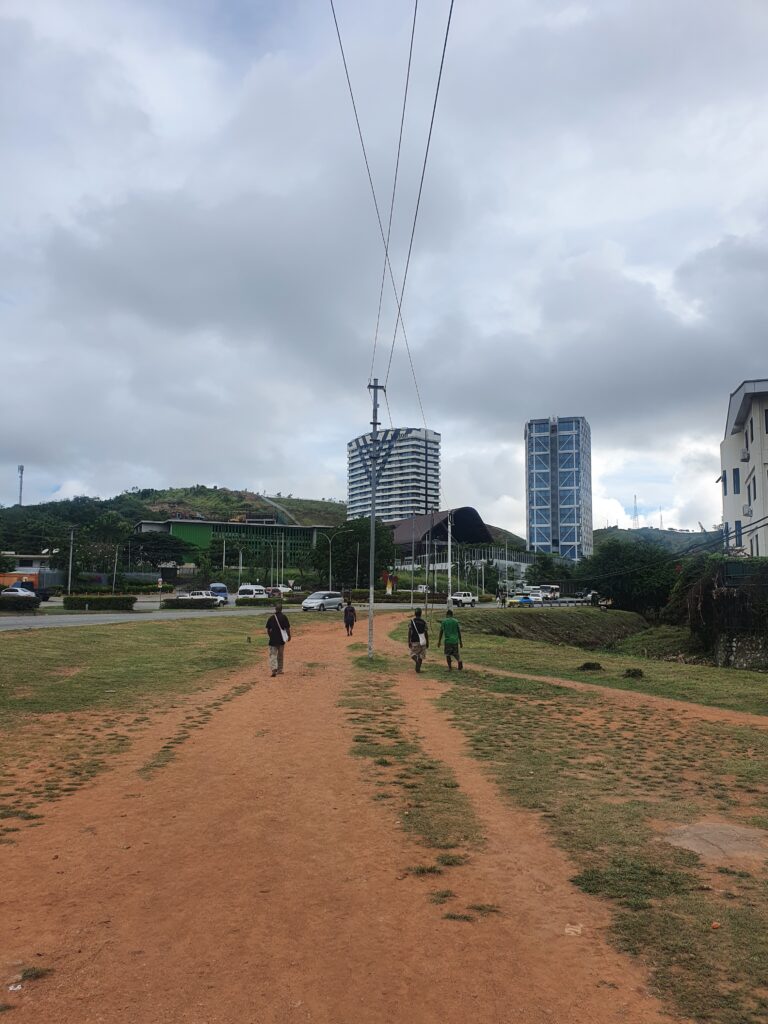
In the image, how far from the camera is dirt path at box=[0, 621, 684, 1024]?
402cm

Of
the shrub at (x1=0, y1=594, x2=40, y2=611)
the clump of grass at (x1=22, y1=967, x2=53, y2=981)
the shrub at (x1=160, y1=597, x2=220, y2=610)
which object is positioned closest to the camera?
the clump of grass at (x1=22, y1=967, x2=53, y2=981)

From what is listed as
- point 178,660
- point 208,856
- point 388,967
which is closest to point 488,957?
point 388,967

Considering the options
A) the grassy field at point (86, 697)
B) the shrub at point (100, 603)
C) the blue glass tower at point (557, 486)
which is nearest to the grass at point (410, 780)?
the grassy field at point (86, 697)

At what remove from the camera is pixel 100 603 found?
4981 cm

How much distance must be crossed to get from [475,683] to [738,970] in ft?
46.5

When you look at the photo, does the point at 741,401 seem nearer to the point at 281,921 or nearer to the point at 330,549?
the point at 281,921

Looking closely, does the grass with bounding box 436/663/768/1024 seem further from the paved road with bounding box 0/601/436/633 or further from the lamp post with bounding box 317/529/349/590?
the lamp post with bounding box 317/529/349/590

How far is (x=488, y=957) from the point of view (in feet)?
14.8

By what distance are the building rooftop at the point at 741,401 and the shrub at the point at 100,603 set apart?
136ft

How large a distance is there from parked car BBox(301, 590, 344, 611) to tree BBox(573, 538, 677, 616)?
23129 millimetres

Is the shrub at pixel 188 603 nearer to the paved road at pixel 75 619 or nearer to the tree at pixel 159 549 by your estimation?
the paved road at pixel 75 619

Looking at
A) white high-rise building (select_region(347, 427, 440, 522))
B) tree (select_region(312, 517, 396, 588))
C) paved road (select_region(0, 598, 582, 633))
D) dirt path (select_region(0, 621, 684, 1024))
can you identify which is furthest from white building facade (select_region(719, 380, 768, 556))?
white high-rise building (select_region(347, 427, 440, 522))

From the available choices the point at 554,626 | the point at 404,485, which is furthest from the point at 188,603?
the point at 404,485

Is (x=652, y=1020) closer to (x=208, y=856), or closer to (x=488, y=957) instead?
(x=488, y=957)
